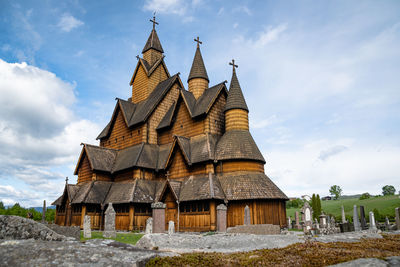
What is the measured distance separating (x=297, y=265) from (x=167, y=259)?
10.2 feet

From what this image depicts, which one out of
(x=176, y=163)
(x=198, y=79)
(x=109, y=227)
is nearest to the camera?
(x=109, y=227)

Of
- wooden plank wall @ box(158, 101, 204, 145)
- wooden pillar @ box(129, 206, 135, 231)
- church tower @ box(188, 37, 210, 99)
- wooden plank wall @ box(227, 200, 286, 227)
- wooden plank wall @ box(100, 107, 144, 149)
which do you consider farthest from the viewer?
church tower @ box(188, 37, 210, 99)

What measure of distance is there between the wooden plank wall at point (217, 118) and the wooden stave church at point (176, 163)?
0.09 meters

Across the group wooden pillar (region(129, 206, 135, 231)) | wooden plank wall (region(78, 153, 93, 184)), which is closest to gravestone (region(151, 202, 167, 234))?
wooden pillar (region(129, 206, 135, 231))

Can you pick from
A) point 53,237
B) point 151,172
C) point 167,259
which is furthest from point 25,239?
point 151,172

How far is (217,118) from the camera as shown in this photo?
2906 centimetres

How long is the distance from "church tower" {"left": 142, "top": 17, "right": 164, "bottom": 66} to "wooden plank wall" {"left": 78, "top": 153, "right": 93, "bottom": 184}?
1465 centimetres

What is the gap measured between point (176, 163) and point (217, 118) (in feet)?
19.2

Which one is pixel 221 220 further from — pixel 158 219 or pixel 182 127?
pixel 182 127

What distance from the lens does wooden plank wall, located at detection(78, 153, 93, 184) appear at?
31453mm

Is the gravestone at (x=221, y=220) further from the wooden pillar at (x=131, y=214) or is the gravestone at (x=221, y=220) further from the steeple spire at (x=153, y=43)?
the steeple spire at (x=153, y=43)

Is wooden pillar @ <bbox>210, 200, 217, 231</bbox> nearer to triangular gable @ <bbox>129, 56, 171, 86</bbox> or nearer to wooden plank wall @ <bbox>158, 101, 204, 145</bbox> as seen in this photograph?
wooden plank wall @ <bbox>158, 101, 204, 145</bbox>

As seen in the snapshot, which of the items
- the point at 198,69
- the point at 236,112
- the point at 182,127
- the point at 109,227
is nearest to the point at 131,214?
the point at 109,227

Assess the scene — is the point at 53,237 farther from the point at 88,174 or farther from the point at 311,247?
the point at 88,174
